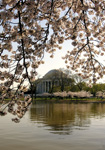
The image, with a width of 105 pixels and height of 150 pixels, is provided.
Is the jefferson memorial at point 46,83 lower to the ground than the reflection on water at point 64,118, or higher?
higher

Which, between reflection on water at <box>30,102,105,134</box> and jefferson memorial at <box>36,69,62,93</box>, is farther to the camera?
jefferson memorial at <box>36,69,62,93</box>

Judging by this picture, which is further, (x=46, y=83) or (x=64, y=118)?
(x=46, y=83)

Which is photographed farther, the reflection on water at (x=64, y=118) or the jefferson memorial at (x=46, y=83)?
the jefferson memorial at (x=46, y=83)

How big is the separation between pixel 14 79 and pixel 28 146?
4192mm

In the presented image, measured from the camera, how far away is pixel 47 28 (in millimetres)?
5254

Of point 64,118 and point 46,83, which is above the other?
point 46,83

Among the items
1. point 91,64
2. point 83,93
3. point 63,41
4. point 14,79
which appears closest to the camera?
point 14,79

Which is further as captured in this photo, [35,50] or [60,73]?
[60,73]

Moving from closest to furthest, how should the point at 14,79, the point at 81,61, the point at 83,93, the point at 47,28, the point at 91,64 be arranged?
the point at 14,79 → the point at 47,28 → the point at 91,64 → the point at 81,61 → the point at 83,93

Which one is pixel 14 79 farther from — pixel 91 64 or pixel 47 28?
pixel 91 64

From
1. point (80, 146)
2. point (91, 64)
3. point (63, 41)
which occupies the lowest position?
point (80, 146)

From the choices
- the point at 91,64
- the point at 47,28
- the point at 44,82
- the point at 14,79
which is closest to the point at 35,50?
the point at 47,28

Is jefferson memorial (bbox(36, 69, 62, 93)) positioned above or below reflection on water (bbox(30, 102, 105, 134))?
above

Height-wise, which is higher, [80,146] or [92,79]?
[92,79]
